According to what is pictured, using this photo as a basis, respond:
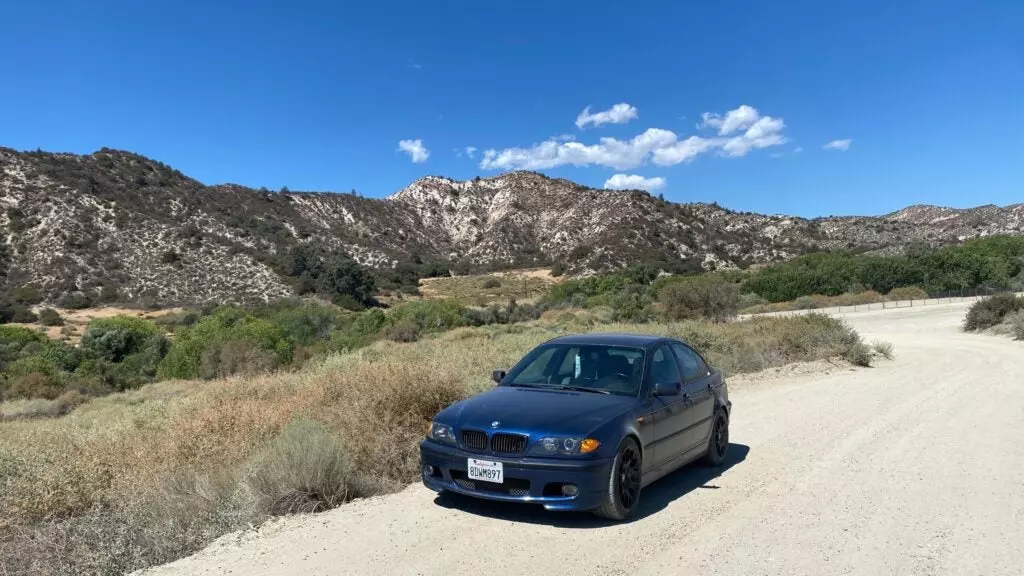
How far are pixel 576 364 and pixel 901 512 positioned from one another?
3090 mm

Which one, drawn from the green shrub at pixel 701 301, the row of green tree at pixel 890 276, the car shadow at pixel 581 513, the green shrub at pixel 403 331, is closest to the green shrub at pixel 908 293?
the row of green tree at pixel 890 276

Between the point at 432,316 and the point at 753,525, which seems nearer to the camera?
the point at 753,525

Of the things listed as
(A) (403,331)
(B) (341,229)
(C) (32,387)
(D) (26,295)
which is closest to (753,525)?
(A) (403,331)

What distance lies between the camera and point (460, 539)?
5.25 meters

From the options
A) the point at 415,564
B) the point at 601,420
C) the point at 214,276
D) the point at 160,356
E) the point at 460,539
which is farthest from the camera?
the point at 214,276

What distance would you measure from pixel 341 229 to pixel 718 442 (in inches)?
3586

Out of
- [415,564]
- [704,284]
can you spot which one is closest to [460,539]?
[415,564]

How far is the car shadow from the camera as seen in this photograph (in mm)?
5719

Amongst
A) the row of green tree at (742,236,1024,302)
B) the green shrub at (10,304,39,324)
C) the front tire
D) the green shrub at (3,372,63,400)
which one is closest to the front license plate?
the front tire

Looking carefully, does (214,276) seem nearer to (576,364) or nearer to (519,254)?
(519,254)

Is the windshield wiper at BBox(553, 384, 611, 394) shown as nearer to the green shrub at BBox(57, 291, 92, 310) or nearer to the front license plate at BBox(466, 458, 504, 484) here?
the front license plate at BBox(466, 458, 504, 484)

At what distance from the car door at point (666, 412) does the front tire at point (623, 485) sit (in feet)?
1.16

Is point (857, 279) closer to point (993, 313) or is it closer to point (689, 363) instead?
point (993, 313)

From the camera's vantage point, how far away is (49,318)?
45.7 m
